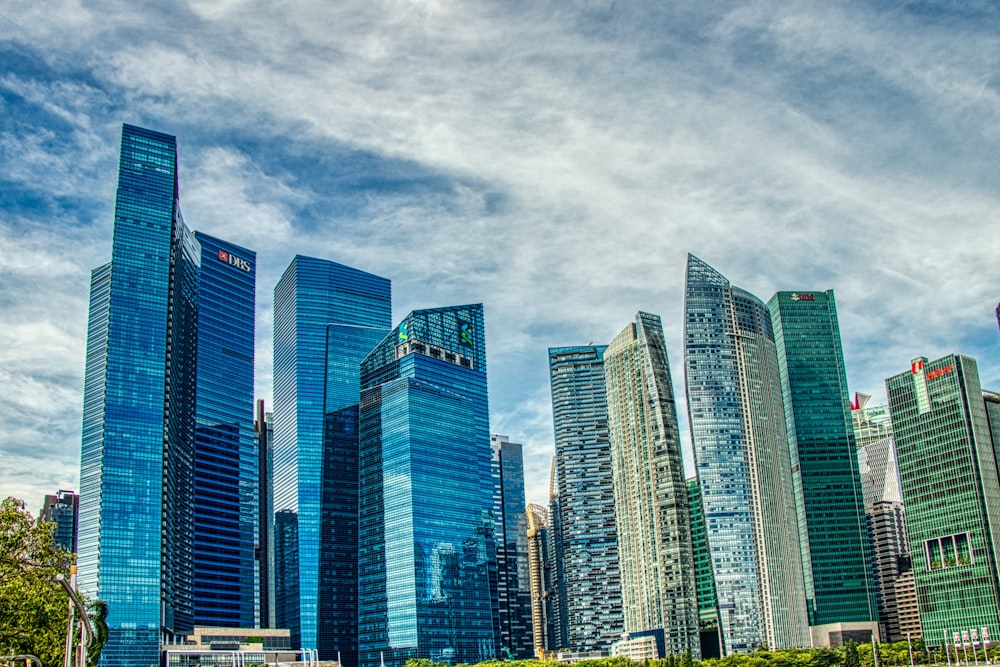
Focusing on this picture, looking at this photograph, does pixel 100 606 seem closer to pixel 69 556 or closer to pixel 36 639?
pixel 36 639

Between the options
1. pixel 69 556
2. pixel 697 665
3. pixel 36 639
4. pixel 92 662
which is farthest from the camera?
pixel 697 665

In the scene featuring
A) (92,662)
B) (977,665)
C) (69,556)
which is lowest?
(977,665)

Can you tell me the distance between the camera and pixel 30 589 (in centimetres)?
7319

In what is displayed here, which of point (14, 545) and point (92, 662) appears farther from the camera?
point (92, 662)

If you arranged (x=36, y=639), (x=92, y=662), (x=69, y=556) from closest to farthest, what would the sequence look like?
(x=69, y=556) → (x=36, y=639) → (x=92, y=662)

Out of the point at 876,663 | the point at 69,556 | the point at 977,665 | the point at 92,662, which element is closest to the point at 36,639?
the point at 92,662

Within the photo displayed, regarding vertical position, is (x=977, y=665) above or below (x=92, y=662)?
below

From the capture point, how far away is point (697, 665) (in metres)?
193

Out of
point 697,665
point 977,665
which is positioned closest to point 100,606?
point 697,665

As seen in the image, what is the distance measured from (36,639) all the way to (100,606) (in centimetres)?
1685

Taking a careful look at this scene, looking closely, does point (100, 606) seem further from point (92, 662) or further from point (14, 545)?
point (14, 545)

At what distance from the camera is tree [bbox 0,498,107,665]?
61.1m

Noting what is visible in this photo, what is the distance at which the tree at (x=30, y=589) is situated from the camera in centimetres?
6109

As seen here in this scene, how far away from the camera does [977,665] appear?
199 m
